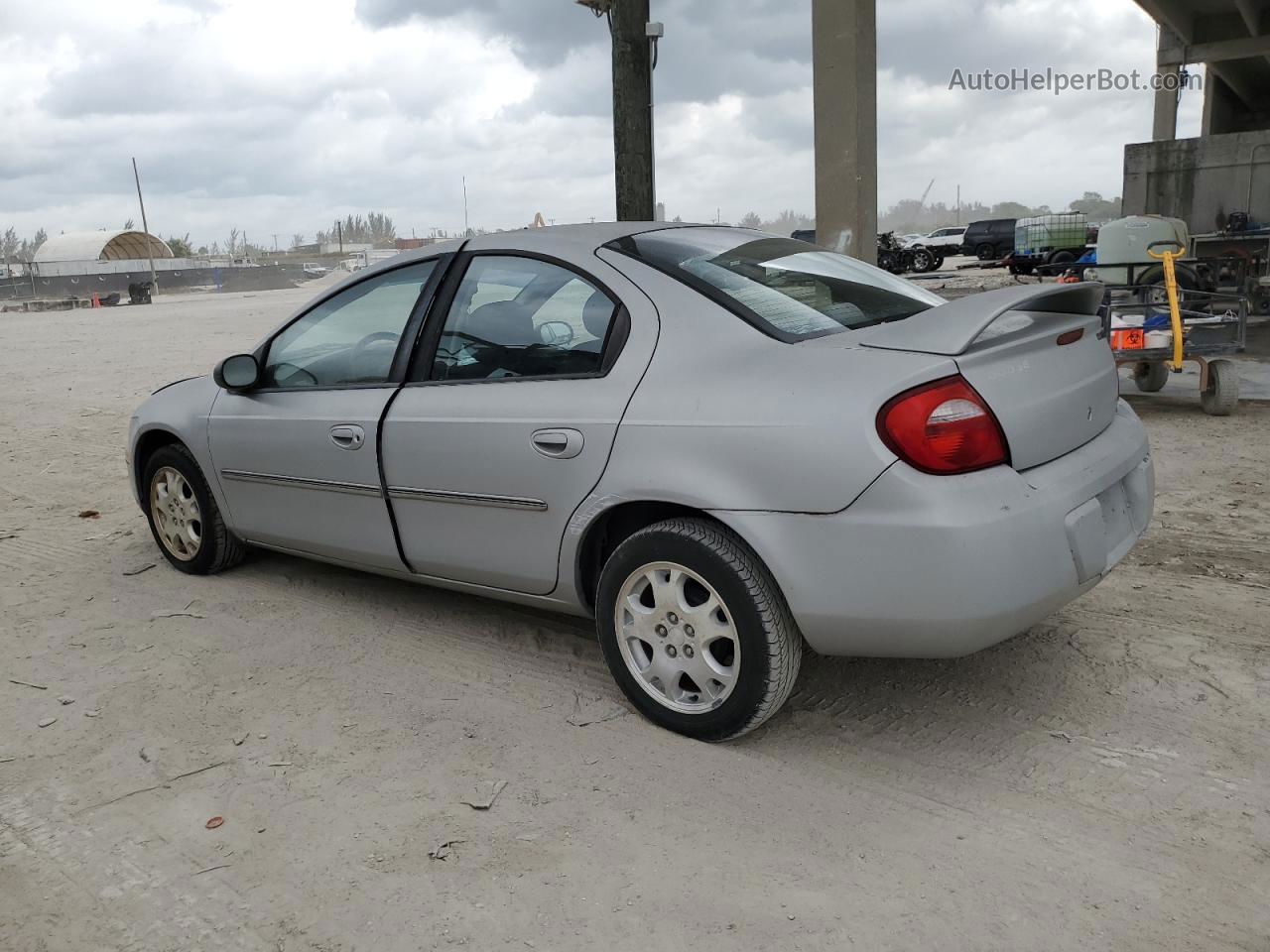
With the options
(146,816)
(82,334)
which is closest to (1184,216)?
(82,334)

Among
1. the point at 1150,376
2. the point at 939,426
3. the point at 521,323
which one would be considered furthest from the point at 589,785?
the point at 1150,376

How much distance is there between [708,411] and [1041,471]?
2.97 feet

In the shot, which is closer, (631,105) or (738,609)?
(738,609)

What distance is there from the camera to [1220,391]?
749 cm

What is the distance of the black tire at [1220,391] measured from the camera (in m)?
7.49

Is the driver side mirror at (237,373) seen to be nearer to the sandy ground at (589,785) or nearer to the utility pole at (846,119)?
the sandy ground at (589,785)

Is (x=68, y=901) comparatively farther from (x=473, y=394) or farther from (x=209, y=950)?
(x=473, y=394)

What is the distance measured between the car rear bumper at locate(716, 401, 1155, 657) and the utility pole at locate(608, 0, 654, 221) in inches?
223

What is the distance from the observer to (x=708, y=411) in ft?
9.32

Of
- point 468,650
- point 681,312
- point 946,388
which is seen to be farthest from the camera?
point 468,650

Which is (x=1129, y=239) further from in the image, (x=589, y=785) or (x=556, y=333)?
(x=589, y=785)

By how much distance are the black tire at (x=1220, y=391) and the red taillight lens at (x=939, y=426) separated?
19.4ft

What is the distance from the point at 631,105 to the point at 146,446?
463cm

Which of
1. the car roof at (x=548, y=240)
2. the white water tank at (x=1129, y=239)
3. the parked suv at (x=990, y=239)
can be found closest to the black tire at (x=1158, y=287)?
the white water tank at (x=1129, y=239)
